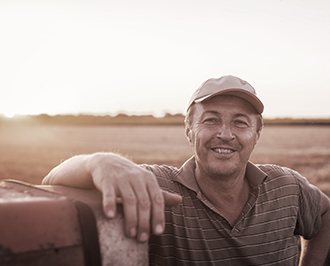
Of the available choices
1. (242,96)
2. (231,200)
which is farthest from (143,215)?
(242,96)

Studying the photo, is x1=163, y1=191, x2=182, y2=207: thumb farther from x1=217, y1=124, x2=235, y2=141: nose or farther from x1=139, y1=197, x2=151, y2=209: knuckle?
x1=217, y1=124, x2=235, y2=141: nose

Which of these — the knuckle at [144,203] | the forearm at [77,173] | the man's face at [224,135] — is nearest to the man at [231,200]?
the man's face at [224,135]

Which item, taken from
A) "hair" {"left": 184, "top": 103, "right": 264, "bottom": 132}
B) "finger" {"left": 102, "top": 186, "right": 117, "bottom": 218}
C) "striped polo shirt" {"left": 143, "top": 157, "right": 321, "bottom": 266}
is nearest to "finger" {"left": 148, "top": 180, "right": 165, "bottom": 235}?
"finger" {"left": 102, "top": 186, "right": 117, "bottom": 218}

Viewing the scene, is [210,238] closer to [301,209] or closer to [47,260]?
[301,209]

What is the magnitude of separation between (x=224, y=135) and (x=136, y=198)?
1496mm

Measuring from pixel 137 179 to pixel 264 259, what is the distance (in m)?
1.58

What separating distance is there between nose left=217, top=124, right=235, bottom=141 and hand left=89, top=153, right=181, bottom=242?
1.34 meters

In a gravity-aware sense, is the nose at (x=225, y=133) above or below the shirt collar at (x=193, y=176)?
above

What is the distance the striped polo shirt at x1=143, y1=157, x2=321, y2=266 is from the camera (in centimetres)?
241

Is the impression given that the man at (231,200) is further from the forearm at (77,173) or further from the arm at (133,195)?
the arm at (133,195)

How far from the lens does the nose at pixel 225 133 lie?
2715 mm

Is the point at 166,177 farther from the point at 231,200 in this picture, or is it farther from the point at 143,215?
the point at 143,215

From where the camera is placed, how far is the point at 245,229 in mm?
2494

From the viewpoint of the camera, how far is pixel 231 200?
277 centimetres
